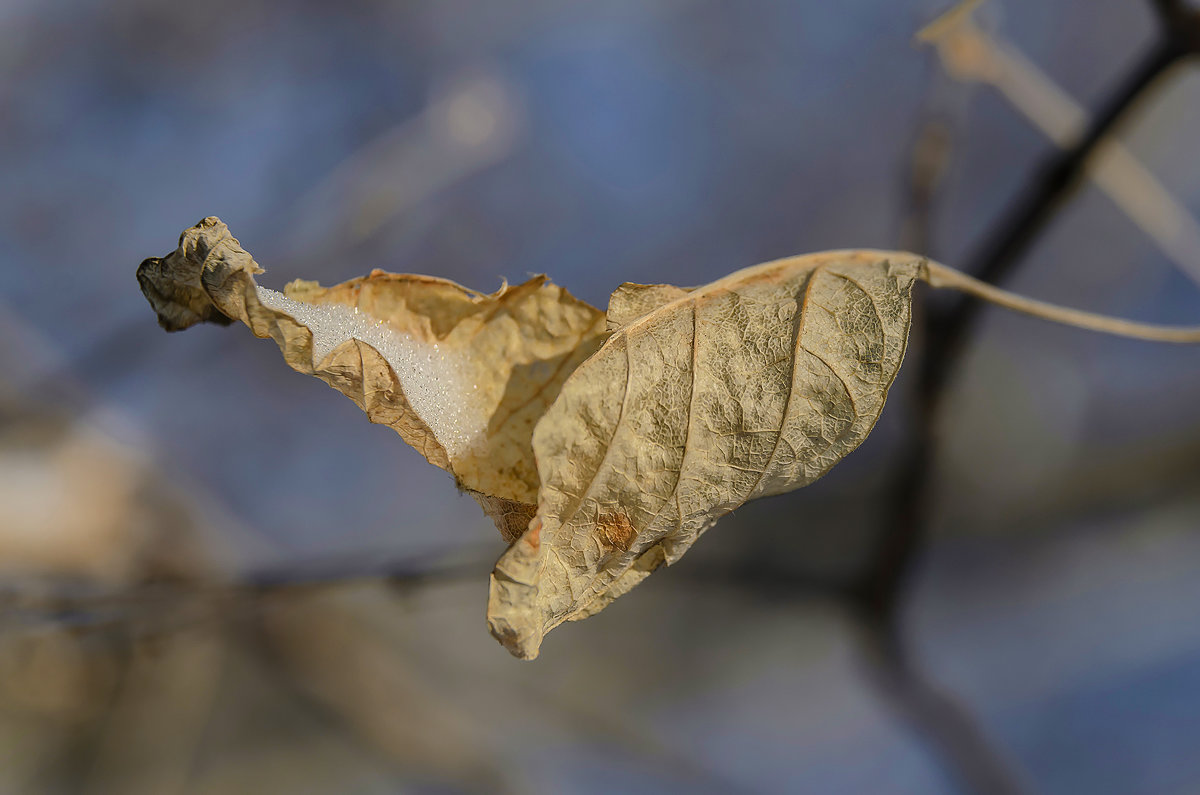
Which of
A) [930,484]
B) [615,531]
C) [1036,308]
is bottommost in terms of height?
[615,531]

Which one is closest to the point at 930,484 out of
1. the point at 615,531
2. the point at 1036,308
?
the point at 1036,308

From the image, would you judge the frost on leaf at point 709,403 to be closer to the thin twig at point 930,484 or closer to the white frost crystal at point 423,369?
the white frost crystal at point 423,369

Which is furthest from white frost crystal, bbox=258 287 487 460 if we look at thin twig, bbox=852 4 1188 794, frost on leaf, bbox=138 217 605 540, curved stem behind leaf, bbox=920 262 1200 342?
thin twig, bbox=852 4 1188 794

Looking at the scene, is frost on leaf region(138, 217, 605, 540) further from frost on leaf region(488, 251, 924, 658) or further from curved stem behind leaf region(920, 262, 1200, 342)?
curved stem behind leaf region(920, 262, 1200, 342)

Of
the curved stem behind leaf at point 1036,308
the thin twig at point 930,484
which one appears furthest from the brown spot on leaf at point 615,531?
the thin twig at point 930,484

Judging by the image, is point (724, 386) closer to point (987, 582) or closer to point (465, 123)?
point (465, 123)

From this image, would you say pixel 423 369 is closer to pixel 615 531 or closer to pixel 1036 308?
pixel 615 531
